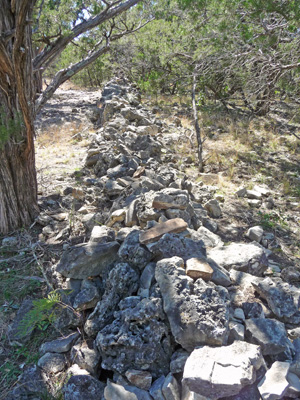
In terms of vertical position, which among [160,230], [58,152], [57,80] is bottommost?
[160,230]

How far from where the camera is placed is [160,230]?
2.56 m

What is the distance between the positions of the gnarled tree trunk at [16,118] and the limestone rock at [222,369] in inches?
101

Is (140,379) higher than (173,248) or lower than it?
lower

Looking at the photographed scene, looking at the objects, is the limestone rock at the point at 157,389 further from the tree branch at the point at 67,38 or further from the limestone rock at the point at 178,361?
the tree branch at the point at 67,38

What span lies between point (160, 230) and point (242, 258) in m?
0.74

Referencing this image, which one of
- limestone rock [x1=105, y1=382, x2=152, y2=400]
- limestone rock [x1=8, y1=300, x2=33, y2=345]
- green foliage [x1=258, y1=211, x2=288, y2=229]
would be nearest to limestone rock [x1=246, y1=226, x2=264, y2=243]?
green foliage [x1=258, y1=211, x2=288, y2=229]

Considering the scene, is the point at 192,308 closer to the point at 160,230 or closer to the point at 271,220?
the point at 160,230

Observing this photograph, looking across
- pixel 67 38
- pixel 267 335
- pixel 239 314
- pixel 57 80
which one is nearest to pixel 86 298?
pixel 239 314

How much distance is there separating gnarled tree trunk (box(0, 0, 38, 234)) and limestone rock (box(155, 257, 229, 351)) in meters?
2.09

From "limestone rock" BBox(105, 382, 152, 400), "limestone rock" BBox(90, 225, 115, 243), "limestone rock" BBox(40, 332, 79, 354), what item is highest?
"limestone rock" BBox(90, 225, 115, 243)

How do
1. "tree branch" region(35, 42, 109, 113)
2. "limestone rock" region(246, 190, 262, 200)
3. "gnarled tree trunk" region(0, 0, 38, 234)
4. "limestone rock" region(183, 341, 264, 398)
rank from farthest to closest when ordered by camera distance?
"limestone rock" region(246, 190, 262, 200) < "tree branch" region(35, 42, 109, 113) < "gnarled tree trunk" region(0, 0, 38, 234) < "limestone rock" region(183, 341, 264, 398)

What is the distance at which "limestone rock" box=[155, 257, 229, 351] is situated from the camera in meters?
1.77

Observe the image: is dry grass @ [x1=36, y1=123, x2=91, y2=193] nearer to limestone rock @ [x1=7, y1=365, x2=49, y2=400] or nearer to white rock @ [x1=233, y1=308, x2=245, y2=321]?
limestone rock @ [x1=7, y1=365, x2=49, y2=400]

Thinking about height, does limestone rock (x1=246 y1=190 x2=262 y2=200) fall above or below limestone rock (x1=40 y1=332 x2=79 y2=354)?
below
